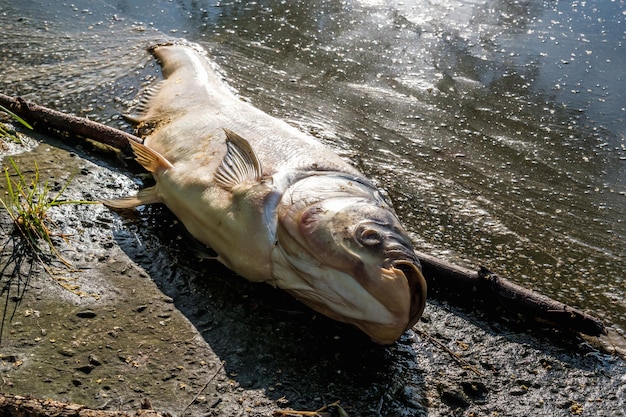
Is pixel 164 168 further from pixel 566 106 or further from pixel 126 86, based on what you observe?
pixel 566 106

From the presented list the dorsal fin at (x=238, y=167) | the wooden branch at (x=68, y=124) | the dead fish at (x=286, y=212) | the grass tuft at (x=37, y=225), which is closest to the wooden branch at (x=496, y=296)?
the dead fish at (x=286, y=212)

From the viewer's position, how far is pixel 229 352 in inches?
140

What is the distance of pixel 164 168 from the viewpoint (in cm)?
457

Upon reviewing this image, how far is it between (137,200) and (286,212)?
1.28 m

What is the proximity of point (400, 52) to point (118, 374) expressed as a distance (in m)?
5.25

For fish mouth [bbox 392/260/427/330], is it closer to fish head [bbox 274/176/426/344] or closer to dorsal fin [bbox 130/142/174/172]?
fish head [bbox 274/176/426/344]

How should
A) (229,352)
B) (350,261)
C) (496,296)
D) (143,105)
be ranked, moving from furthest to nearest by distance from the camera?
(143,105)
(496,296)
(229,352)
(350,261)

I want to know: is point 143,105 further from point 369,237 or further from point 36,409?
point 36,409

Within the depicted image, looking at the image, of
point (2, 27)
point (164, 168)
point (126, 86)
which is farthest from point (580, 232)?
point (2, 27)

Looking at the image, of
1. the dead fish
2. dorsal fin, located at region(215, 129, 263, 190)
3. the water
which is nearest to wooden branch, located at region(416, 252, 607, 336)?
the water

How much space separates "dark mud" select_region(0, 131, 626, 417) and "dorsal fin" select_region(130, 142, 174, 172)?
55cm

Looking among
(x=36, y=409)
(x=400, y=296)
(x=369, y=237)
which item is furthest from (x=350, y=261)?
(x=36, y=409)

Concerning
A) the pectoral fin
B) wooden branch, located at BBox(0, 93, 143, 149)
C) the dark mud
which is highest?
wooden branch, located at BBox(0, 93, 143, 149)

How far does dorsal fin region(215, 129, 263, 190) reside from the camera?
407cm
